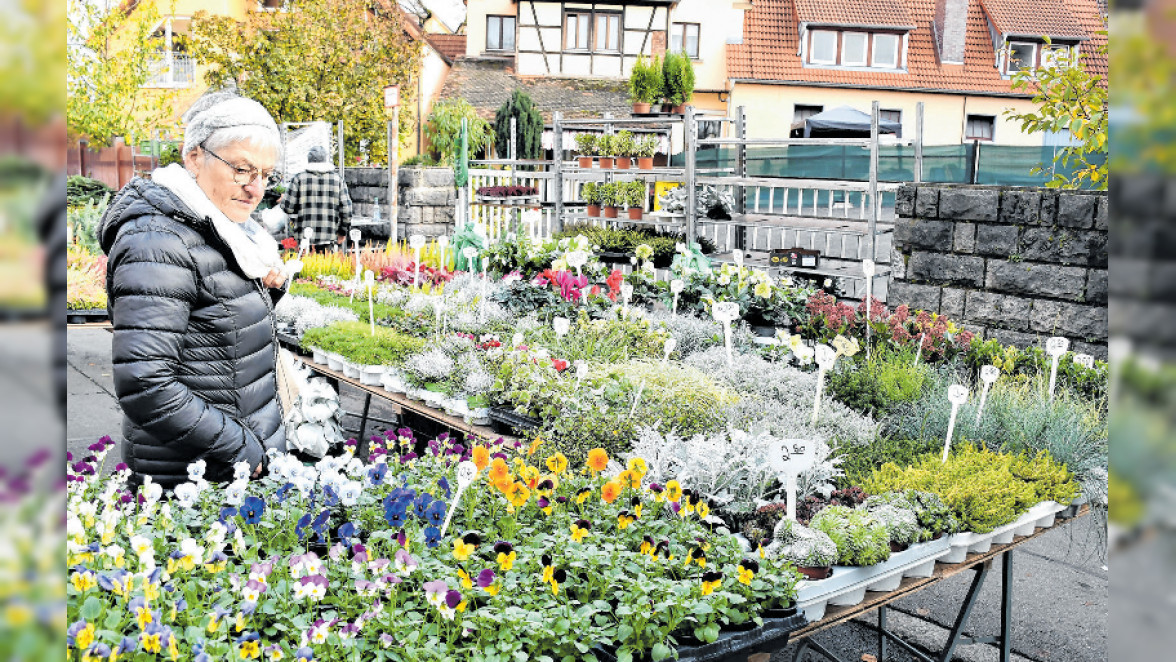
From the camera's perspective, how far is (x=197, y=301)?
8.30 ft

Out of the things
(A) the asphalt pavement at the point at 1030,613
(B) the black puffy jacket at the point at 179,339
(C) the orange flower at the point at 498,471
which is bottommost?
(A) the asphalt pavement at the point at 1030,613

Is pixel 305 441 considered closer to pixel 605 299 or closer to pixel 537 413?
pixel 537 413

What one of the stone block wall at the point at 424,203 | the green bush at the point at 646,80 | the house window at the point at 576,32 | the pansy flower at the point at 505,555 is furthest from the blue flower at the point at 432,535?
the house window at the point at 576,32

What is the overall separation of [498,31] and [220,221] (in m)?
30.2

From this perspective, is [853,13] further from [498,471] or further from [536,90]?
[498,471]

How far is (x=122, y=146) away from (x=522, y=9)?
14018 mm

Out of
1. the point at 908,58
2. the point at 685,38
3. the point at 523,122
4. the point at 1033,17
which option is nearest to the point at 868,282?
the point at 523,122

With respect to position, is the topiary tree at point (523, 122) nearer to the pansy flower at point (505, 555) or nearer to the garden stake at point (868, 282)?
the garden stake at point (868, 282)

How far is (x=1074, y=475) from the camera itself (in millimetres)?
3250

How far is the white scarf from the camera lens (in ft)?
8.25

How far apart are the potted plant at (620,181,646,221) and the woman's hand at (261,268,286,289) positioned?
673 centimetres

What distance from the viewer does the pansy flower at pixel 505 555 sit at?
6.30 ft

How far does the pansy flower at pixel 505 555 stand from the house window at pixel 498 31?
3079 centimetres

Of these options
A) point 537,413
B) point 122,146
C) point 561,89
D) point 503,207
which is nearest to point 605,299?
point 537,413
